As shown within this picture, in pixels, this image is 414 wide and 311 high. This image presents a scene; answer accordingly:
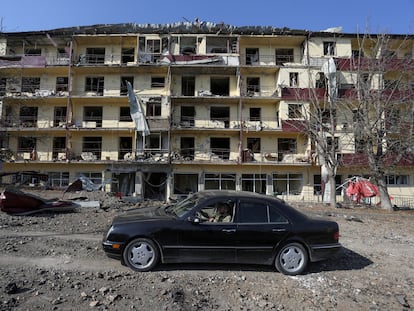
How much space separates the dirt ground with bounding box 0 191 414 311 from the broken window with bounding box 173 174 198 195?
70.0 ft

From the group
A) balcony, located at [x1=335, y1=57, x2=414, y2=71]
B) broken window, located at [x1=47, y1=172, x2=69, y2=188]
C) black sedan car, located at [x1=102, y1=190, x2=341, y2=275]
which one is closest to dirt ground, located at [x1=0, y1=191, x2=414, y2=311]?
black sedan car, located at [x1=102, y1=190, x2=341, y2=275]

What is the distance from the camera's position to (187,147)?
29.7m

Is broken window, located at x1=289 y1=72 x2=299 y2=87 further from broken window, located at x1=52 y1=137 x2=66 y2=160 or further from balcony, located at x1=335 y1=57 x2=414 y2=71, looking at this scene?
broken window, located at x1=52 y1=137 x2=66 y2=160

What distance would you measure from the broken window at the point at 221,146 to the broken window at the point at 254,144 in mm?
2089

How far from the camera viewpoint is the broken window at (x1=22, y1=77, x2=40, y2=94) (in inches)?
1188

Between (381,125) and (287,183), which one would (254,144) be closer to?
(287,183)

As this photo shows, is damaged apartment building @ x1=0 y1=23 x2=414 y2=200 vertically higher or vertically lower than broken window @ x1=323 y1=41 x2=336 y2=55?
lower

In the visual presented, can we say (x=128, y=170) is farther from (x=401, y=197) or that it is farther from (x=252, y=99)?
(x=401, y=197)

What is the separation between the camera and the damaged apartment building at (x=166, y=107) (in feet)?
92.1

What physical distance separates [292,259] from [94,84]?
29.1 metres

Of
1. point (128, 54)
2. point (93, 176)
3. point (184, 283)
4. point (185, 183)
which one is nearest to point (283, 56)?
point (128, 54)

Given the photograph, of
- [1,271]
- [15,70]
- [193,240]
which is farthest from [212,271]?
[15,70]

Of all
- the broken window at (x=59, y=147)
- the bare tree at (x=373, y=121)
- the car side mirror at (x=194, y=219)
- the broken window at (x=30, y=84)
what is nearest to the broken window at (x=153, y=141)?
the broken window at (x=59, y=147)

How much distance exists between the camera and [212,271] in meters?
5.77
